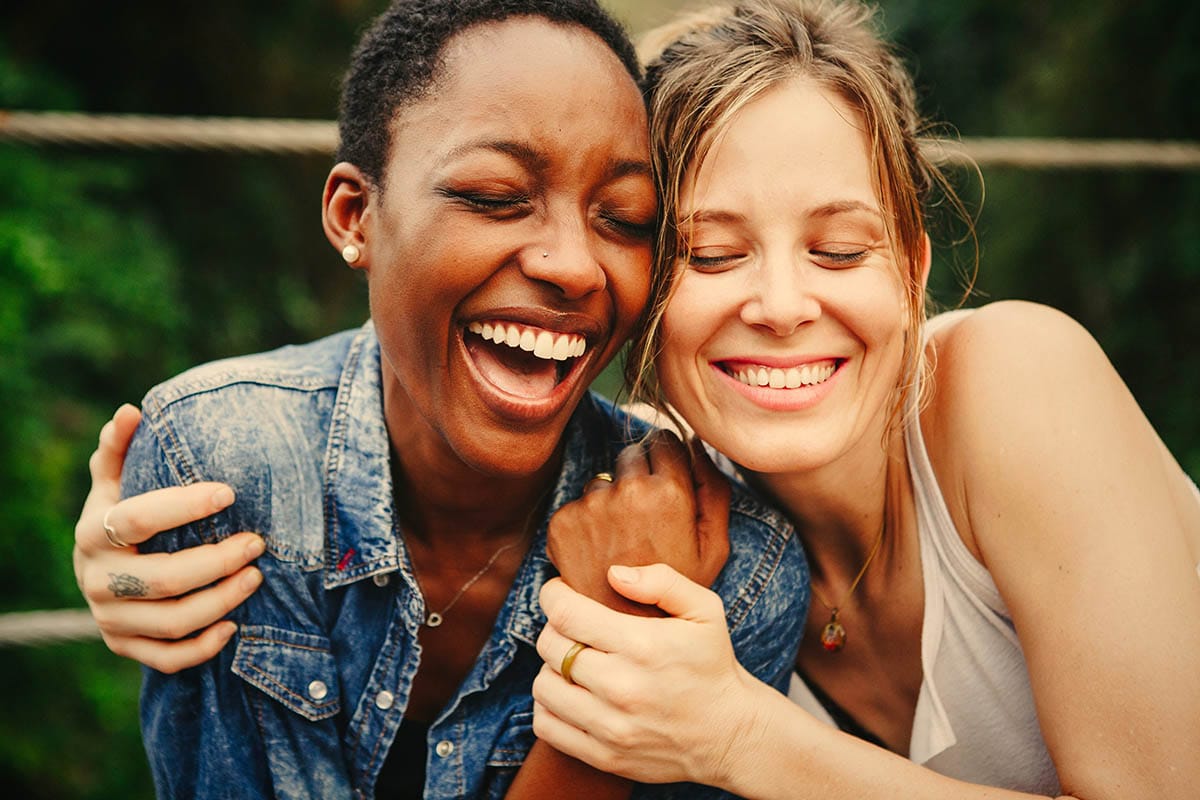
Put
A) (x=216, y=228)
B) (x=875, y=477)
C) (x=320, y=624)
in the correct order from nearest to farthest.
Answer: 1. (x=320, y=624)
2. (x=875, y=477)
3. (x=216, y=228)

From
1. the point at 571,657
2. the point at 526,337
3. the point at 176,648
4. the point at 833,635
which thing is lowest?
the point at 833,635

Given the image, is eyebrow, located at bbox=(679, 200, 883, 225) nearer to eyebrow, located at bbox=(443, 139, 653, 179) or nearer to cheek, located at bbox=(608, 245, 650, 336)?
cheek, located at bbox=(608, 245, 650, 336)

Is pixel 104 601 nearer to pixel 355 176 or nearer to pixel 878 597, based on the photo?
pixel 355 176

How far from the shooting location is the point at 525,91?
1.72 meters

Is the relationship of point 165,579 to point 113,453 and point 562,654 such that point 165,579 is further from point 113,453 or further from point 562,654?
point 562,654

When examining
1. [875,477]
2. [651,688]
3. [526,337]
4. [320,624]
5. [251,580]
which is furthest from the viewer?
[875,477]

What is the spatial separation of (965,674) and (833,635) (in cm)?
28

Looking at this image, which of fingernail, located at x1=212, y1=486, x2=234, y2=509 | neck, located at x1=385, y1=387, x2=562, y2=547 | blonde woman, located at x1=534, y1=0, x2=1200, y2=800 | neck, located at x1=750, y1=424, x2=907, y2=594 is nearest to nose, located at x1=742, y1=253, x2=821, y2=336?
blonde woman, located at x1=534, y1=0, x2=1200, y2=800

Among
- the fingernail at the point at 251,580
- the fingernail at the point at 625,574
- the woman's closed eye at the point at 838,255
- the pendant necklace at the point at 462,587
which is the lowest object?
the pendant necklace at the point at 462,587

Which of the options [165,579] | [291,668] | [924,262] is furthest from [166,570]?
[924,262]

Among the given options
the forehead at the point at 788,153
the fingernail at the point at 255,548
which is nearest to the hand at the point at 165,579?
the fingernail at the point at 255,548

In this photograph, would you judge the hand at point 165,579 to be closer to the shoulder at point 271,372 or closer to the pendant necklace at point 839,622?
the shoulder at point 271,372

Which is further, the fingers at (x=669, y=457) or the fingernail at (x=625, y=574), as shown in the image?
the fingers at (x=669, y=457)

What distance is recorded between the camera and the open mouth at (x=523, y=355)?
71.4 inches
